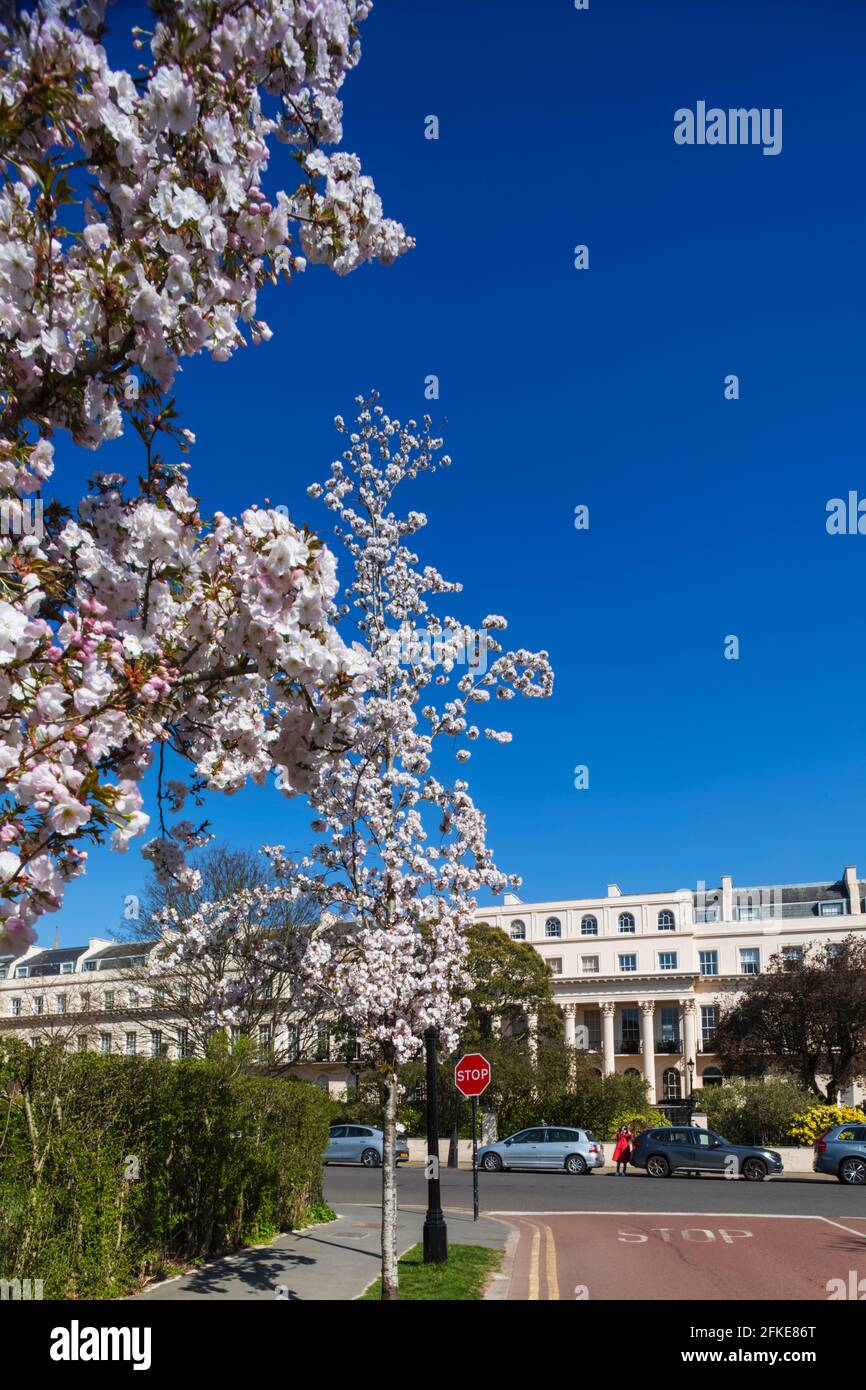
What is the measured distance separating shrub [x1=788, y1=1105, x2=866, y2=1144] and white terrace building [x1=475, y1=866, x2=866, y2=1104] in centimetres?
3452

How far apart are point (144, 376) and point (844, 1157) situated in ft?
101

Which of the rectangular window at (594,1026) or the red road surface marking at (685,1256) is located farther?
the rectangular window at (594,1026)

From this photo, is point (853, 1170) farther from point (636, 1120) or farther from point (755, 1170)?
point (636, 1120)

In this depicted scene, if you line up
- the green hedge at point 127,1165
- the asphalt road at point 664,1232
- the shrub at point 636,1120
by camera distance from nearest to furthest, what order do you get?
the green hedge at point 127,1165 → the asphalt road at point 664,1232 → the shrub at point 636,1120

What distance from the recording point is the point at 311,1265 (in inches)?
521

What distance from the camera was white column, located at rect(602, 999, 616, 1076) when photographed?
241ft

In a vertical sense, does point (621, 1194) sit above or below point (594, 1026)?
above

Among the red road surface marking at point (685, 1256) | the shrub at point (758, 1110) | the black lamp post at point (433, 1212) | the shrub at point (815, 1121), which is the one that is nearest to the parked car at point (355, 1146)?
the shrub at point (758, 1110)

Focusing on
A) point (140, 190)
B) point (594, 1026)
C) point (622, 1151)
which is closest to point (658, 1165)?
point (622, 1151)

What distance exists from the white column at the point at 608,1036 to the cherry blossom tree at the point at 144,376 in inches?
2919

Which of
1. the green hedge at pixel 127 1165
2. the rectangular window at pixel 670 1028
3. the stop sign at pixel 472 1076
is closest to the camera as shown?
the green hedge at pixel 127 1165

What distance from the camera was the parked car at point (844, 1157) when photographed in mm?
28797

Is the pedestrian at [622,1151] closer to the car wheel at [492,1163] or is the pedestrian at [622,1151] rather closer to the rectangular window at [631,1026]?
the car wheel at [492,1163]
